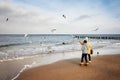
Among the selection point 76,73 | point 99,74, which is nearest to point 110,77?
point 99,74

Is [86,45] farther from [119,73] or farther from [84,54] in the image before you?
[119,73]

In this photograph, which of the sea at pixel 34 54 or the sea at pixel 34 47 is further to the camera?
the sea at pixel 34 47

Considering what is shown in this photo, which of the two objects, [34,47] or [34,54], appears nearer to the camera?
[34,54]

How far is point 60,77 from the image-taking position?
10.4 m

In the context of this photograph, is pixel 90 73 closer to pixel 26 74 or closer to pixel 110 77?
pixel 110 77

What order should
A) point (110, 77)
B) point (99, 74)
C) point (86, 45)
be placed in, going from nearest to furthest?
1. point (110, 77)
2. point (99, 74)
3. point (86, 45)

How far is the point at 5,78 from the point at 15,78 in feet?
1.80

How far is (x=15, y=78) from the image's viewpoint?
10.3m

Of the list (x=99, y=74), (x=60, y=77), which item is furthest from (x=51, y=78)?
(x=99, y=74)

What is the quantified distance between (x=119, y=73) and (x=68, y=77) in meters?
3.09

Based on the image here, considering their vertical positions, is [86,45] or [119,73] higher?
[86,45]

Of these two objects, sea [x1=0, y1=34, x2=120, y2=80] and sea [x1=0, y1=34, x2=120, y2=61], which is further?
sea [x1=0, y1=34, x2=120, y2=61]

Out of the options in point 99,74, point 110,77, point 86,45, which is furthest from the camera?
point 86,45

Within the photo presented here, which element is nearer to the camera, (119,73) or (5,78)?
(5,78)
